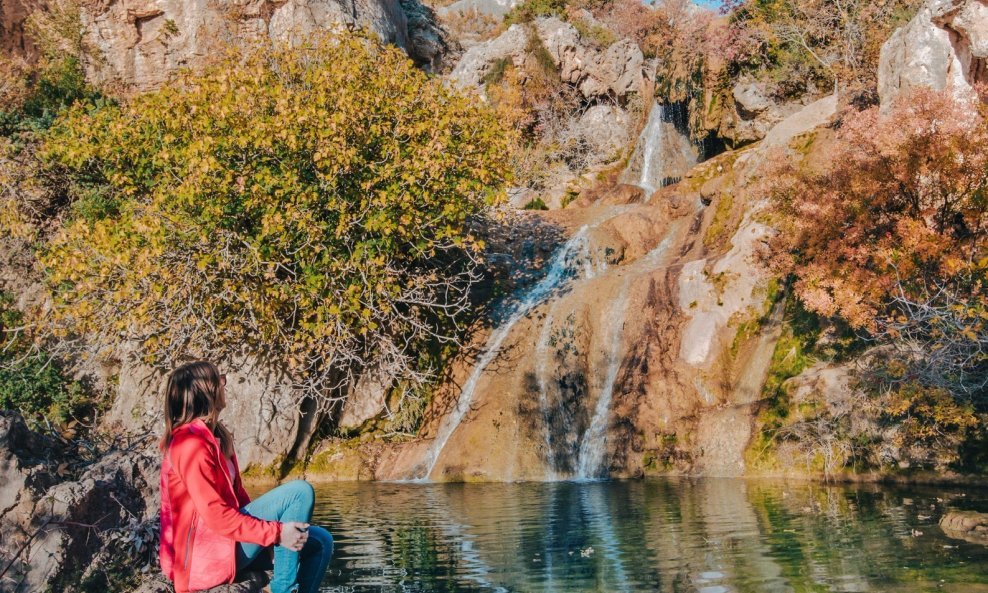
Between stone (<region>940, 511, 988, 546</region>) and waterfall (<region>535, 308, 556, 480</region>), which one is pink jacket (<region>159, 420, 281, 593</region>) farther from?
waterfall (<region>535, 308, 556, 480</region>)

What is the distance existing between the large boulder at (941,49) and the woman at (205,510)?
15.4m

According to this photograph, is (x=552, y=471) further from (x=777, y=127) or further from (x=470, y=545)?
(x=777, y=127)

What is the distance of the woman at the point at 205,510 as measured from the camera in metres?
4.39

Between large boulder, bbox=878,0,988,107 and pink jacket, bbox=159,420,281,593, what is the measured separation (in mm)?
15577

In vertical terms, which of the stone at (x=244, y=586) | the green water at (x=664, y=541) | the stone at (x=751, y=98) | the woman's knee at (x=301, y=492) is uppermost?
the stone at (x=751, y=98)

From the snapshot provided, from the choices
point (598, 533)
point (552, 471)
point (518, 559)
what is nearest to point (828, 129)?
point (552, 471)

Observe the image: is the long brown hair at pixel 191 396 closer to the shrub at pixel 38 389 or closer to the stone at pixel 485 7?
the shrub at pixel 38 389

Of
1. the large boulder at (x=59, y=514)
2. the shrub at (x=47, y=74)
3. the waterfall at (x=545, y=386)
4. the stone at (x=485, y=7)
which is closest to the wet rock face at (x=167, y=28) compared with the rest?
the shrub at (x=47, y=74)

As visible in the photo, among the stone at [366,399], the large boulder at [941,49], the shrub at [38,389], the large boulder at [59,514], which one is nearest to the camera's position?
the large boulder at [59,514]

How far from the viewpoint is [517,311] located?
2105cm

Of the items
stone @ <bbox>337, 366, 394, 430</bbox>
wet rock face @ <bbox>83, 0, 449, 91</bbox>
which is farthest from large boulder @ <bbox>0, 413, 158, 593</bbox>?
wet rock face @ <bbox>83, 0, 449, 91</bbox>

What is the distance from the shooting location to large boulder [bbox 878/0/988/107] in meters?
15.6

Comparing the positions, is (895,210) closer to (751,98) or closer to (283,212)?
(751,98)

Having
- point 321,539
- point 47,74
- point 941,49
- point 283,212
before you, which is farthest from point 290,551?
point 47,74
